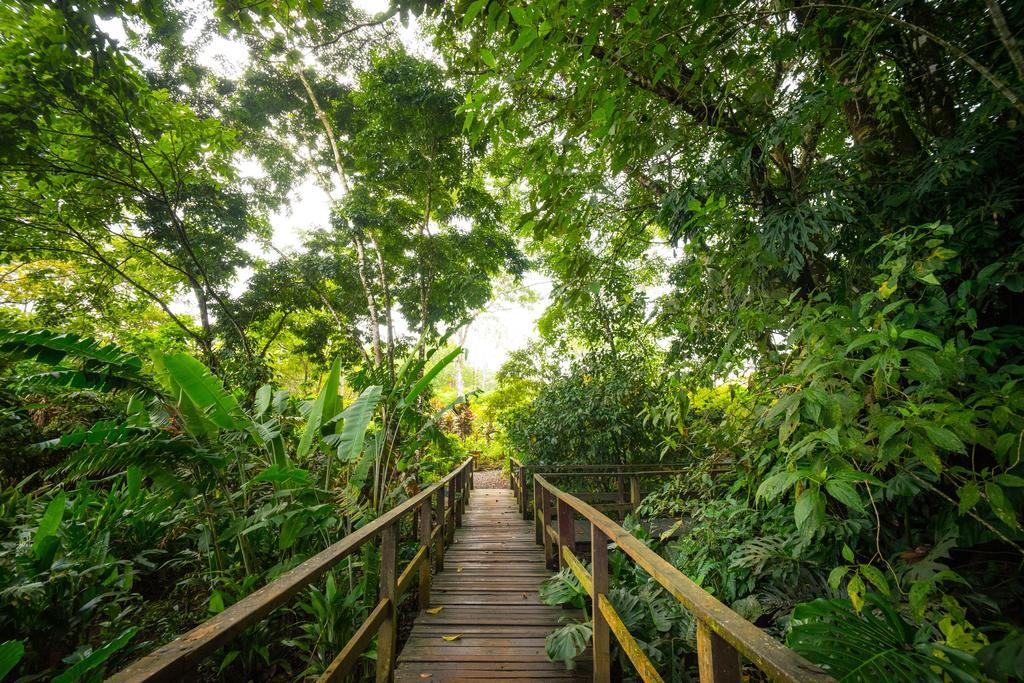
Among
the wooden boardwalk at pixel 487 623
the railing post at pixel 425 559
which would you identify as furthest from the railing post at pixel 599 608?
the railing post at pixel 425 559

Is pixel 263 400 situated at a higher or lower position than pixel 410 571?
higher

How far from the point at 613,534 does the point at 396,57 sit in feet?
26.1

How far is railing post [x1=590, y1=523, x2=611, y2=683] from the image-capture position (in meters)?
2.06

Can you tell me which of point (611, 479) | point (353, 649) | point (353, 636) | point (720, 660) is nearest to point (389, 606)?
point (353, 636)

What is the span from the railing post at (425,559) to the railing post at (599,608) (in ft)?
5.45

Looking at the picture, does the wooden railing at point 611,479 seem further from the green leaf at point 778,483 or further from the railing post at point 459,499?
the green leaf at point 778,483

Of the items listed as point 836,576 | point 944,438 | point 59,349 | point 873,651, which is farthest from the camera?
point 59,349

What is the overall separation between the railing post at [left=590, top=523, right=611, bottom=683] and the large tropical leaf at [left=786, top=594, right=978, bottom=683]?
1.18 m

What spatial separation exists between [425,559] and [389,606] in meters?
1.09

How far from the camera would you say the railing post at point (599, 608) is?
2.06 metres

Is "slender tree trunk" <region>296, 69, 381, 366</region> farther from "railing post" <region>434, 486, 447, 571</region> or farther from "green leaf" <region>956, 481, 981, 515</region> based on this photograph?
"green leaf" <region>956, 481, 981, 515</region>

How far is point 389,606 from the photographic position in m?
2.24

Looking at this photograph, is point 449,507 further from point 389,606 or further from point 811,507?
point 811,507

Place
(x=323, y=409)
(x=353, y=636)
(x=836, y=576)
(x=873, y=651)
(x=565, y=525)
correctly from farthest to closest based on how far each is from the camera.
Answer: (x=323, y=409) < (x=565, y=525) < (x=353, y=636) < (x=836, y=576) < (x=873, y=651)
